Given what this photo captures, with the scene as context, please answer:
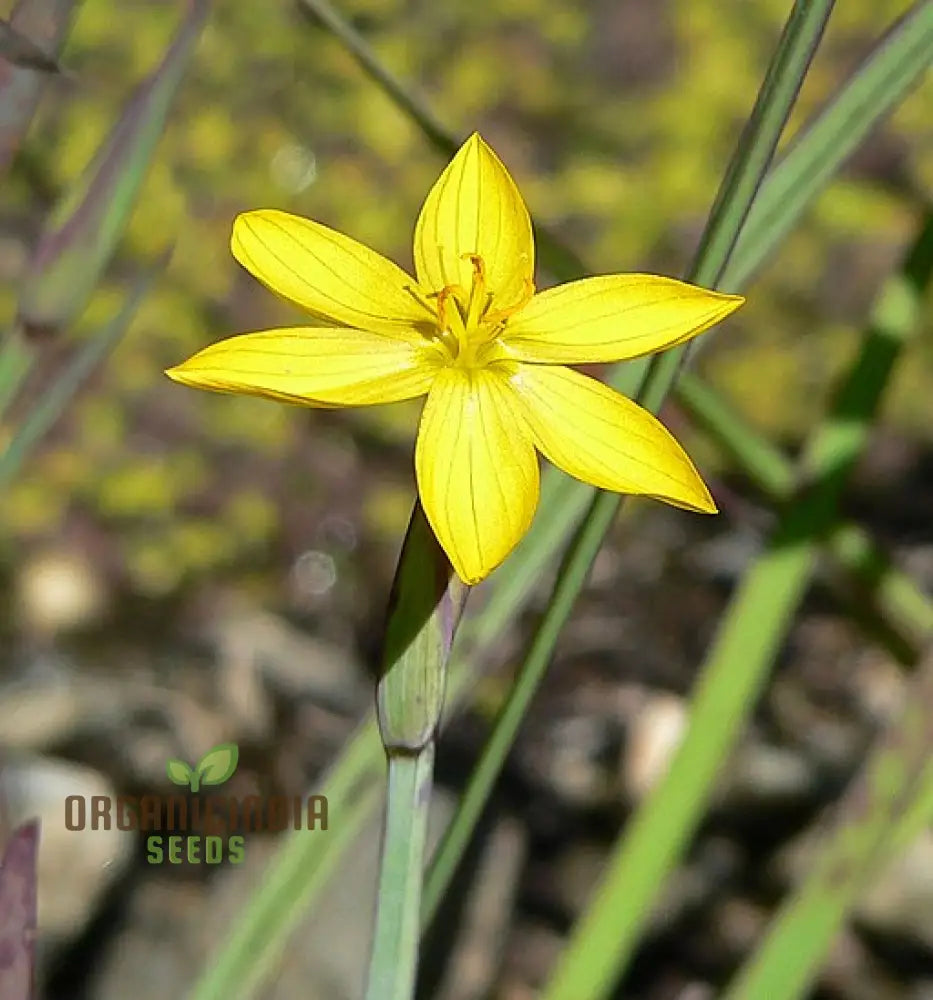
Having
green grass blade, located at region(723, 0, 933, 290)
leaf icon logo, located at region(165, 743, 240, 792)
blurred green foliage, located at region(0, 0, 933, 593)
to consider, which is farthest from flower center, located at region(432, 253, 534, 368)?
blurred green foliage, located at region(0, 0, 933, 593)

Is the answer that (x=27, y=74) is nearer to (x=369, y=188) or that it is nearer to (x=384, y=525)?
(x=384, y=525)

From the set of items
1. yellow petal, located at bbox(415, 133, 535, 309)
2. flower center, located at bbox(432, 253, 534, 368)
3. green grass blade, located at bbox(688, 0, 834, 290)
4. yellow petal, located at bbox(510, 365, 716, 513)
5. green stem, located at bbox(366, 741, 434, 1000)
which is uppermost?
green grass blade, located at bbox(688, 0, 834, 290)

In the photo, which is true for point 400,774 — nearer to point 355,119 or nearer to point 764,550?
point 764,550

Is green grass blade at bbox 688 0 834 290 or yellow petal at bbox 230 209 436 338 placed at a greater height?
green grass blade at bbox 688 0 834 290

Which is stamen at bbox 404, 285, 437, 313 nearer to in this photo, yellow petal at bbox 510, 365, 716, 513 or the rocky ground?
yellow petal at bbox 510, 365, 716, 513

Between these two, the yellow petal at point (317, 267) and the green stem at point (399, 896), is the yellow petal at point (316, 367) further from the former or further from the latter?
the green stem at point (399, 896)

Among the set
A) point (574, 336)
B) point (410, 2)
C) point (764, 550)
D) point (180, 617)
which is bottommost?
point (180, 617)

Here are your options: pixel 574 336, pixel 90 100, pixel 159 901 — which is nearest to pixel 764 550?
pixel 574 336
